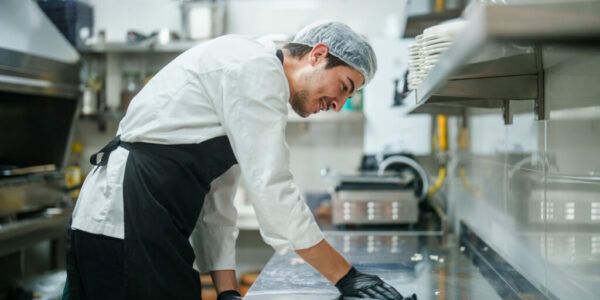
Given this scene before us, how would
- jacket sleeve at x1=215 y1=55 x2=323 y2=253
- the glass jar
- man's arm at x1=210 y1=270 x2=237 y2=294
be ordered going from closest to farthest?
jacket sleeve at x1=215 y1=55 x2=323 y2=253 → man's arm at x1=210 y1=270 x2=237 y2=294 → the glass jar

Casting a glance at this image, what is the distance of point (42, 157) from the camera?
3115mm

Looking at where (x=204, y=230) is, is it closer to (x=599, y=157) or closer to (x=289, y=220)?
(x=289, y=220)

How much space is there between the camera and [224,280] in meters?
1.50

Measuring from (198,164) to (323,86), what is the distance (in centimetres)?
37

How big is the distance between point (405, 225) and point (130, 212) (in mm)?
1656

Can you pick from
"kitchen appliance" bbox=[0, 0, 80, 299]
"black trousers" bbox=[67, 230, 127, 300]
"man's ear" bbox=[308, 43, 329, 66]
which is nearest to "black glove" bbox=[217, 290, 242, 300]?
"black trousers" bbox=[67, 230, 127, 300]

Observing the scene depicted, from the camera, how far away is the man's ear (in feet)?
4.33

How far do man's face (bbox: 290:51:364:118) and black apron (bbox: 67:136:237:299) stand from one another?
0.79 feet

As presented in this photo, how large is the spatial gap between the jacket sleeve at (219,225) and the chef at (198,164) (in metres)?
0.16

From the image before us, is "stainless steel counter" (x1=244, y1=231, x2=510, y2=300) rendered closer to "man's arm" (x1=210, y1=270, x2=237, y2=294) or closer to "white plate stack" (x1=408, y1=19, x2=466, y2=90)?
"man's arm" (x1=210, y1=270, x2=237, y2=294)

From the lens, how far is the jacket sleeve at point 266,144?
1126 millimetres

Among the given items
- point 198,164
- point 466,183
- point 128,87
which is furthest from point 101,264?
point 128,87

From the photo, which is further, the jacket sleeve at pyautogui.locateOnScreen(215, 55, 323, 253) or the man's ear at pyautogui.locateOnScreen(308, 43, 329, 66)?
the man's ear at pyautogui.locateOnScreen(308, 43, 329, 66)

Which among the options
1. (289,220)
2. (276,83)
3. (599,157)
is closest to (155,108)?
(276,83)
